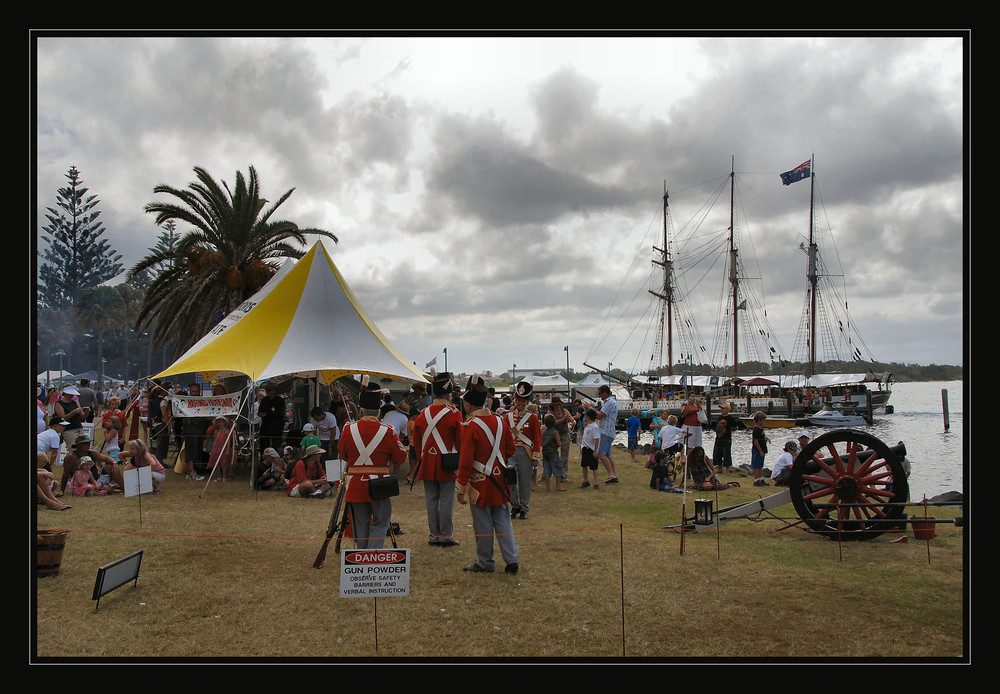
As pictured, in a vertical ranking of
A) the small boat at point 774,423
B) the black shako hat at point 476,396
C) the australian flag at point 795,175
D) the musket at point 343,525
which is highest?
the australian flag at point 795,175

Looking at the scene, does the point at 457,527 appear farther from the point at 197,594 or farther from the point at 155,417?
the point at 155,417

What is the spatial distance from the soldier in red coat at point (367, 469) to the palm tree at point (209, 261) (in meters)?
15.4

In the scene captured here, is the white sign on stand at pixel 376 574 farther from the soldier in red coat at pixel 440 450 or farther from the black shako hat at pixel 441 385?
the black shako hat at pixel 441 385

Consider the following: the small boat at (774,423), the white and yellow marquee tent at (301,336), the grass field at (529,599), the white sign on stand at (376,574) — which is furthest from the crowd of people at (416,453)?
the small boat at (774,423)

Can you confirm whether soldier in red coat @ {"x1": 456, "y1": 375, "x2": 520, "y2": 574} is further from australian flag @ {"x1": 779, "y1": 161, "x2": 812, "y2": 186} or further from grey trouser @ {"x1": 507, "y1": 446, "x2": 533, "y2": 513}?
australian flag @ {"x1": 779, "y1": 161, "x2": 812, "y2": 186}

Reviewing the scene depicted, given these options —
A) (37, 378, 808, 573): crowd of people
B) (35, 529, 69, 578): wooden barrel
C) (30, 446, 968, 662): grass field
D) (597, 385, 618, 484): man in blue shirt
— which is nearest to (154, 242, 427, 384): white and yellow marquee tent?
(37, 378, 808, 573): crowd of people

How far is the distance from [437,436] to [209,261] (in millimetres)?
15715

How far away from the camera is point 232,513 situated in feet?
31.4

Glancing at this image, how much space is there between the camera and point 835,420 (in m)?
45.9

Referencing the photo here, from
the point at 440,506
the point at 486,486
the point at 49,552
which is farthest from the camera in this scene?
the point at 440,506

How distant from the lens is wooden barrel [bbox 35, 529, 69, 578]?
601 centimetres

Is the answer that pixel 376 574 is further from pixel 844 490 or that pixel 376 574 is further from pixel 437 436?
pixel 844 490

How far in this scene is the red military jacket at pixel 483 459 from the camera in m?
6.58

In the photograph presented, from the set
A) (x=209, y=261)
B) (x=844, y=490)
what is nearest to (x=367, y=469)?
(x=844, y=490)
